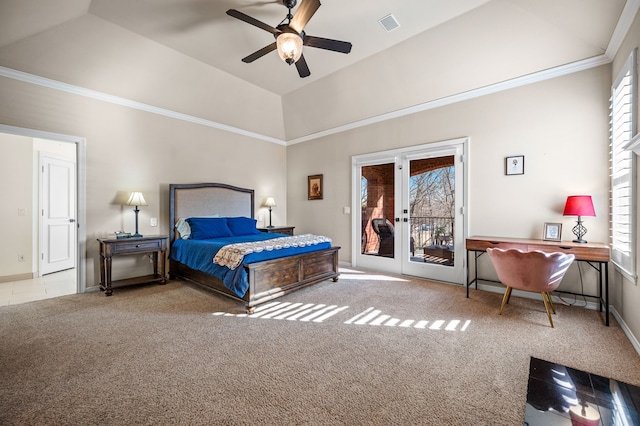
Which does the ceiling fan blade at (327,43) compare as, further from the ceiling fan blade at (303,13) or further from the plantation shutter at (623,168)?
the plantation shutter at (623,168)

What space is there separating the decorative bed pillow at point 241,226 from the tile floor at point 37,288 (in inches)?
92.7

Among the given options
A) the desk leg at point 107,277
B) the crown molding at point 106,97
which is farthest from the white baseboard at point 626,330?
the crown molding at point 106,97

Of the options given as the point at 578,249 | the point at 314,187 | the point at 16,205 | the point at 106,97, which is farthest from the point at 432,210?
the point at 16,205

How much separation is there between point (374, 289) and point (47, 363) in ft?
11.3

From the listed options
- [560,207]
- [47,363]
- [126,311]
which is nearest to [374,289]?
[560,207]

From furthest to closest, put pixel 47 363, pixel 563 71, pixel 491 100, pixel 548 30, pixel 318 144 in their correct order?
pixel 318 144
pixel 491 100
pixel 563 71
pixel 548 30
pixel 47 363

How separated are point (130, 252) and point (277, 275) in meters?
2.18

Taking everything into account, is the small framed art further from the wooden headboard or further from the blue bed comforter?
the blue bed comforter

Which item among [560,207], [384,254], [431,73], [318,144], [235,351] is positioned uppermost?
[431,73]

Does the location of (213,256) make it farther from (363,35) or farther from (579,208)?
(579,208)

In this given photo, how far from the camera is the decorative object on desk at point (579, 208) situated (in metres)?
2.97

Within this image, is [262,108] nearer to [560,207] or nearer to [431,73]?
[431,73]

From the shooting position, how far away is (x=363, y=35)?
Result: 12.0 ft

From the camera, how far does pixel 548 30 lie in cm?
310
